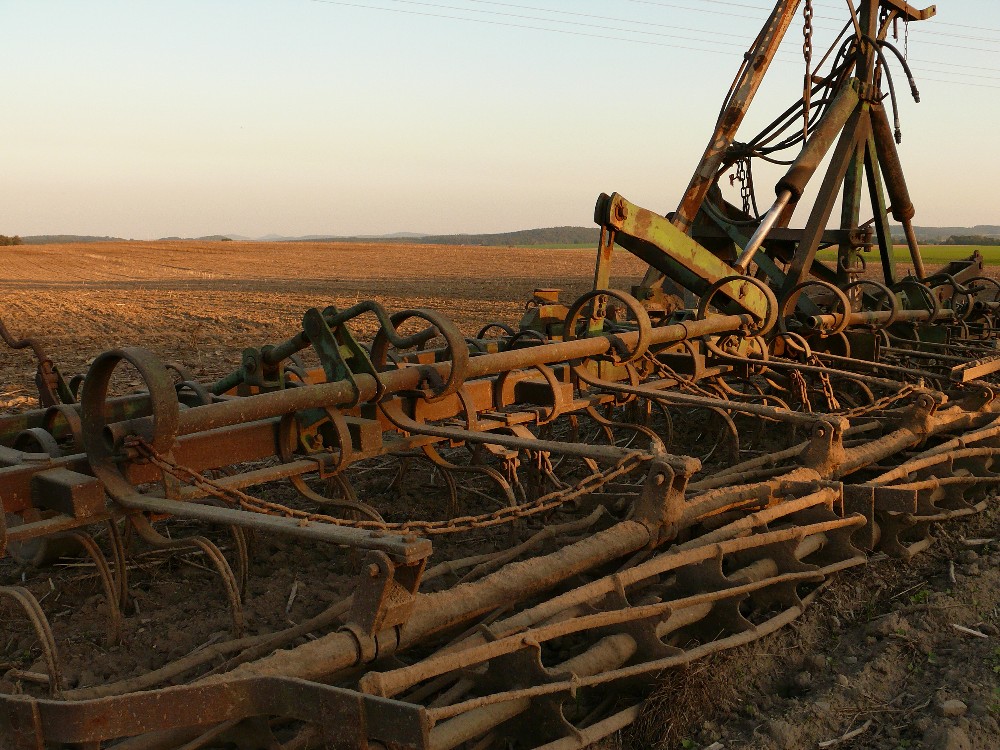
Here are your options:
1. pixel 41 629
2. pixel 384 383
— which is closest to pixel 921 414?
pixel 384 383

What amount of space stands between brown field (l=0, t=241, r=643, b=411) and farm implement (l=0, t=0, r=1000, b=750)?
98.2 inches

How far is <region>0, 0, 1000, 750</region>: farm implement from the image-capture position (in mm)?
2377

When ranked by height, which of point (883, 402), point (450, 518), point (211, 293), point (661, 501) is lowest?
point (450, 518)

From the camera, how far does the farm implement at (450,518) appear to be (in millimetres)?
2377

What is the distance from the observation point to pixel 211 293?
19.6 metres

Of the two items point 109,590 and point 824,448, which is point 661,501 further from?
point 109,590

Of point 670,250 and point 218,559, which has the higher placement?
point 670,250

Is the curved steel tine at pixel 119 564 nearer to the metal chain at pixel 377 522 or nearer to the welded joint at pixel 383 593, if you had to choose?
the metal chain at pixel 377 522

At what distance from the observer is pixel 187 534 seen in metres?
4.49

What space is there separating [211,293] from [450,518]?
16.5 meters

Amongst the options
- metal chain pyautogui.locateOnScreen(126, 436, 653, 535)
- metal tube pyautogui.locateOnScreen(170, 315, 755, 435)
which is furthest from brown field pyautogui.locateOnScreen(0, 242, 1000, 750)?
metal tube pyautogui.locateOnScreen(170, 315, 755, 435)

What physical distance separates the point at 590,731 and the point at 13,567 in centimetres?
294

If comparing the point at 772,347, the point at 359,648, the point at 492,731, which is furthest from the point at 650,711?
the point at 772,347

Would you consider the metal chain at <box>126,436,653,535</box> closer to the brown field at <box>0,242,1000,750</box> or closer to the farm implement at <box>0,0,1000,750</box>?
the farm implement at <box>0,0,1000,750</box>
